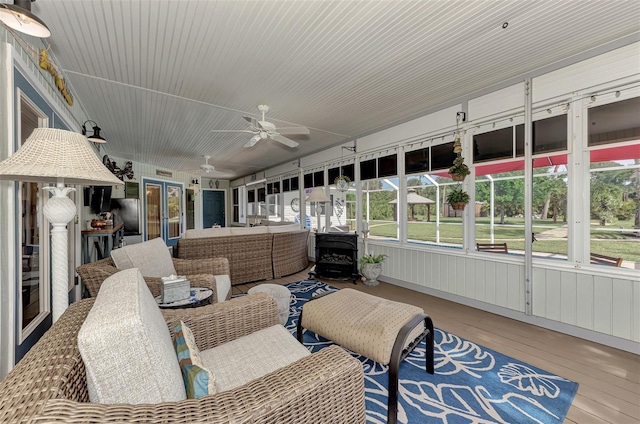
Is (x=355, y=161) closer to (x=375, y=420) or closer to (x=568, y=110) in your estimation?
(x=568, y=110)

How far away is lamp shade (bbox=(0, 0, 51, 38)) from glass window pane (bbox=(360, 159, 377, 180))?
436cm

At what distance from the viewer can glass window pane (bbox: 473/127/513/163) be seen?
322 cm

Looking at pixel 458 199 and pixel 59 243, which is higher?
pixel 458 199

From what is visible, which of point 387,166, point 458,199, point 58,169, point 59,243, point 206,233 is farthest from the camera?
point 387,166

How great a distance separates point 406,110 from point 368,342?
338cm

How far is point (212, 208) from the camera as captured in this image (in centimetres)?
1155

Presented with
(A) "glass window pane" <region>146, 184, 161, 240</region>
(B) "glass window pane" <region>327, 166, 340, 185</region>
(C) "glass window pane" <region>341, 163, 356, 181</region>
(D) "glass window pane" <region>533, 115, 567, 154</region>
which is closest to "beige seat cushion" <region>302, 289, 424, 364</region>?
(D) "glass window pane" <region>533, 115, 567, 154</region>

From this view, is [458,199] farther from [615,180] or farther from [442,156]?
[615,180]

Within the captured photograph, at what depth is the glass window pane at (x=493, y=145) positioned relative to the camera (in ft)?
10.6

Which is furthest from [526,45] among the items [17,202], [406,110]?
[17,202]

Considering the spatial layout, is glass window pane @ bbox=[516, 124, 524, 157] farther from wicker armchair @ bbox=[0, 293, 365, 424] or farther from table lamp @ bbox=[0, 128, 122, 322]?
table lamp @ bbox=[0, 128, 122, 322]

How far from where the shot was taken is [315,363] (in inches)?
40.2

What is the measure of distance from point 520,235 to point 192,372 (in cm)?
354

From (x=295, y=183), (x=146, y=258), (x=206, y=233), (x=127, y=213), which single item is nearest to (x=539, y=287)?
(x=146, y=258)
